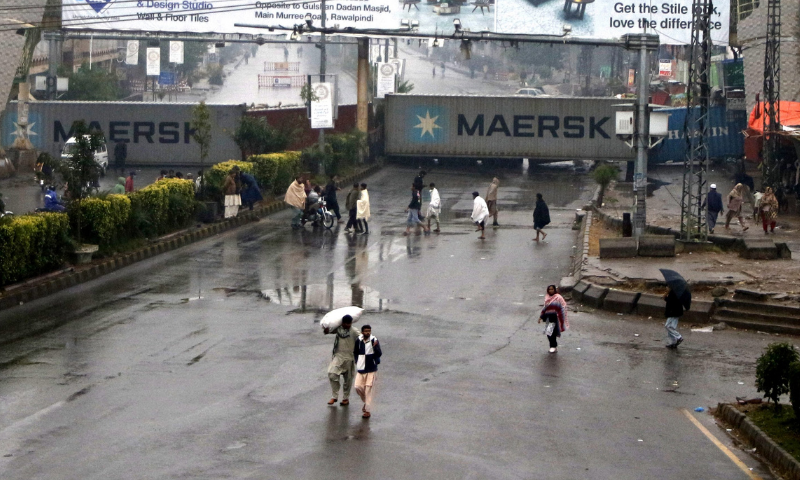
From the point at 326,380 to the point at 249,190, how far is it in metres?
18.0

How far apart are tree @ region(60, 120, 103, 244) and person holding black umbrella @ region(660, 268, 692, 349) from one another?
12001mm

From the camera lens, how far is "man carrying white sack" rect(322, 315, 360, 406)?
11969mm

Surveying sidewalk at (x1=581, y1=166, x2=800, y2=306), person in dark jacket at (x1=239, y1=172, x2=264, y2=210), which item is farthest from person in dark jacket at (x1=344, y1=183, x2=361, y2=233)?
sidewalk at (x1=581, y1=166, x2=800, y2=306)

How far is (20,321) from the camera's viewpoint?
661 inches

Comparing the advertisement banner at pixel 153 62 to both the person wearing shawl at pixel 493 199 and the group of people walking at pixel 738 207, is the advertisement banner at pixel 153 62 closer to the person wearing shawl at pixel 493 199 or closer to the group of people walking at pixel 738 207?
the person wearing shawl at pixel 493 199

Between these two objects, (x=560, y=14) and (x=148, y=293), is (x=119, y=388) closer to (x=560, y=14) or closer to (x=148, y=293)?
(x=148, y=293)

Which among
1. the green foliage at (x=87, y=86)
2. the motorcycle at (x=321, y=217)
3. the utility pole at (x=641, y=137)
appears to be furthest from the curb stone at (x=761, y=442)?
the green foliage at (x=87, y=86)

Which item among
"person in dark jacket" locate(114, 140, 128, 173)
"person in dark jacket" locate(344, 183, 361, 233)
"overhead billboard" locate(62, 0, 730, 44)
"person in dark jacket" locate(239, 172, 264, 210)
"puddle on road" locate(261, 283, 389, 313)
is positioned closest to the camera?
Answer: "puddle on road" locate(261, 283, 389, 313)

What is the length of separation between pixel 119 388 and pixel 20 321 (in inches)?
190

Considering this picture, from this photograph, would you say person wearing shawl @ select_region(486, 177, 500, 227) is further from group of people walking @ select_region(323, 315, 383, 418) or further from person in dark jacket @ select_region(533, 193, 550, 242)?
group of people walking @ select_region(323, 315, 383, 418)

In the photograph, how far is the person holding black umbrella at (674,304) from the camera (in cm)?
1589

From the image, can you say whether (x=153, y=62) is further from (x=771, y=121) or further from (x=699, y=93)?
(x=699, y=93)

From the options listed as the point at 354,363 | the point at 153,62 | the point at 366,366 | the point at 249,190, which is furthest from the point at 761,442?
the point at 153,62

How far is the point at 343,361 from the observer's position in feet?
39.4
